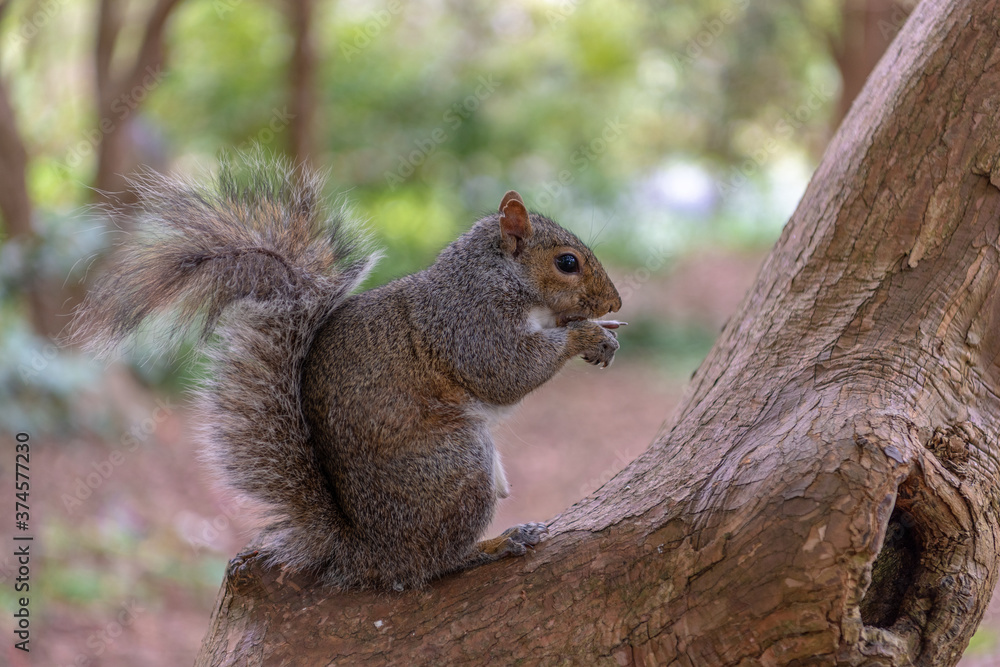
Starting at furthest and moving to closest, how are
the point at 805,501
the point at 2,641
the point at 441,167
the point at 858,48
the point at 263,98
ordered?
the point at 441,167
the point at 263,98
the point at 858,48
the point at 2,641
the point at 805,501

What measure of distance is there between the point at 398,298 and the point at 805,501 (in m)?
1.12

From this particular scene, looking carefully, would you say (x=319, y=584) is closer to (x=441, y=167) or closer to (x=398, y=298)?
(x=398, y=298)

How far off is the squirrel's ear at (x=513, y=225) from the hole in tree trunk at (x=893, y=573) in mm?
1180

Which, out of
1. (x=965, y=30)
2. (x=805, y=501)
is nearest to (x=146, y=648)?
(x=805, y=501)

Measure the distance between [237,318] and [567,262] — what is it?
91 centimetres

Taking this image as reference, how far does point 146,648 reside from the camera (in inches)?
154

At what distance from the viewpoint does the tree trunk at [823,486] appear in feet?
5.34

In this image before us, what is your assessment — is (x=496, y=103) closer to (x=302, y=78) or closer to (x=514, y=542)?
(x=302, y=78)
